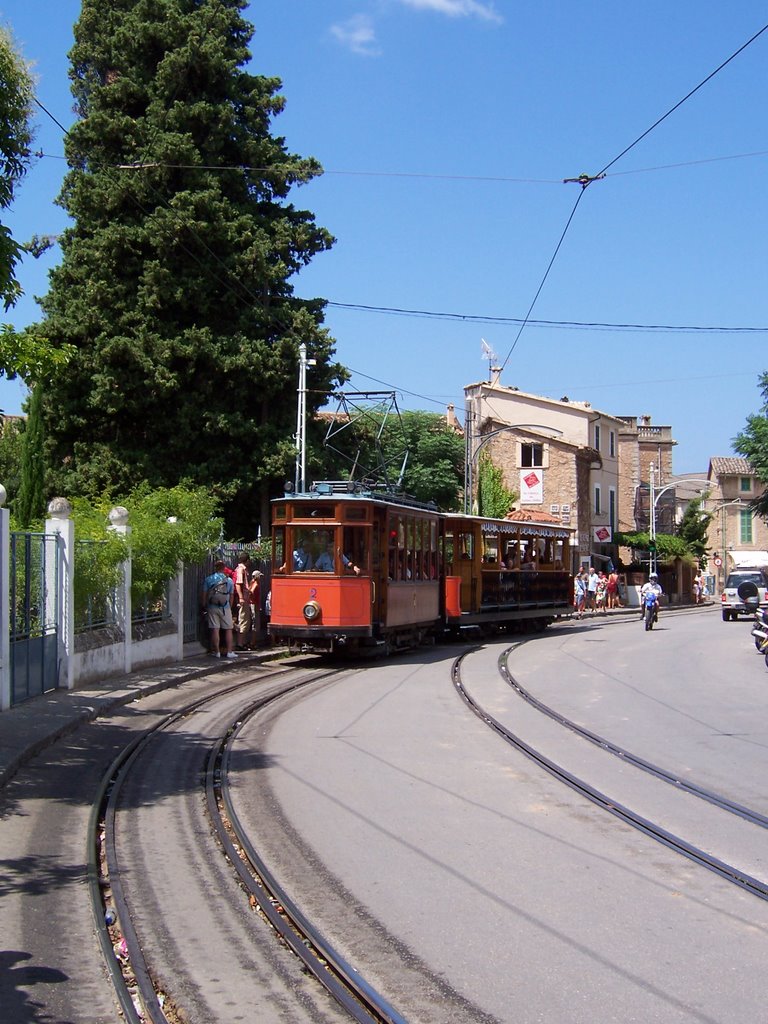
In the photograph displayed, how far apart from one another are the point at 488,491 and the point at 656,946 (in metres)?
52.3

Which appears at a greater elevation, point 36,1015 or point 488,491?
point 488,491

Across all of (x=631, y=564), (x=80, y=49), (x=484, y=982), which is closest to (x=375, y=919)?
(x=484, y=982)

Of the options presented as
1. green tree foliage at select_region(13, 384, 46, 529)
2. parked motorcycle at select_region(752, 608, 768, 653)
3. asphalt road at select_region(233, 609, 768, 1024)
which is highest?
green tree foliage at select_region(13, 384, 46, 529)

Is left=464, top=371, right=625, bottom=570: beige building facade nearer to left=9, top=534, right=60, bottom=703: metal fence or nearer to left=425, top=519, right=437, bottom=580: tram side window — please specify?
left=425, top=519, right=437, bottom=580: tram side window

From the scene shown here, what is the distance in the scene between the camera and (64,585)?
15.5 m

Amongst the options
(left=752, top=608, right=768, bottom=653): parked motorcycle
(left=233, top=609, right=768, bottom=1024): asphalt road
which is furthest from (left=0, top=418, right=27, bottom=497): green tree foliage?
(left=233, top=609, right=768, bottom=1024): asphalt road

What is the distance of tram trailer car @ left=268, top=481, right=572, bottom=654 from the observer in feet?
69.3

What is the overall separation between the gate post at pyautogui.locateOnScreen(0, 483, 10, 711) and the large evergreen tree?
16309 mm

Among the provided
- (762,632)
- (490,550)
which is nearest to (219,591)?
(490,550)

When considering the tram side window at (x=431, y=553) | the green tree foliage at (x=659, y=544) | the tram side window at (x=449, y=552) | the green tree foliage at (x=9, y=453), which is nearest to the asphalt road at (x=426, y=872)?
the tram side window at (x=431, y=553)

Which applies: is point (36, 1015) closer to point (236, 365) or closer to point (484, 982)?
point (484, 982)

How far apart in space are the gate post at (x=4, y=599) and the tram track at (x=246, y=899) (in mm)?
3222

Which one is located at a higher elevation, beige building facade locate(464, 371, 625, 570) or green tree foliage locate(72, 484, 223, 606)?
beige building facade locate(464, 371, 625, 570)

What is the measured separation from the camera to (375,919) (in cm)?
595
